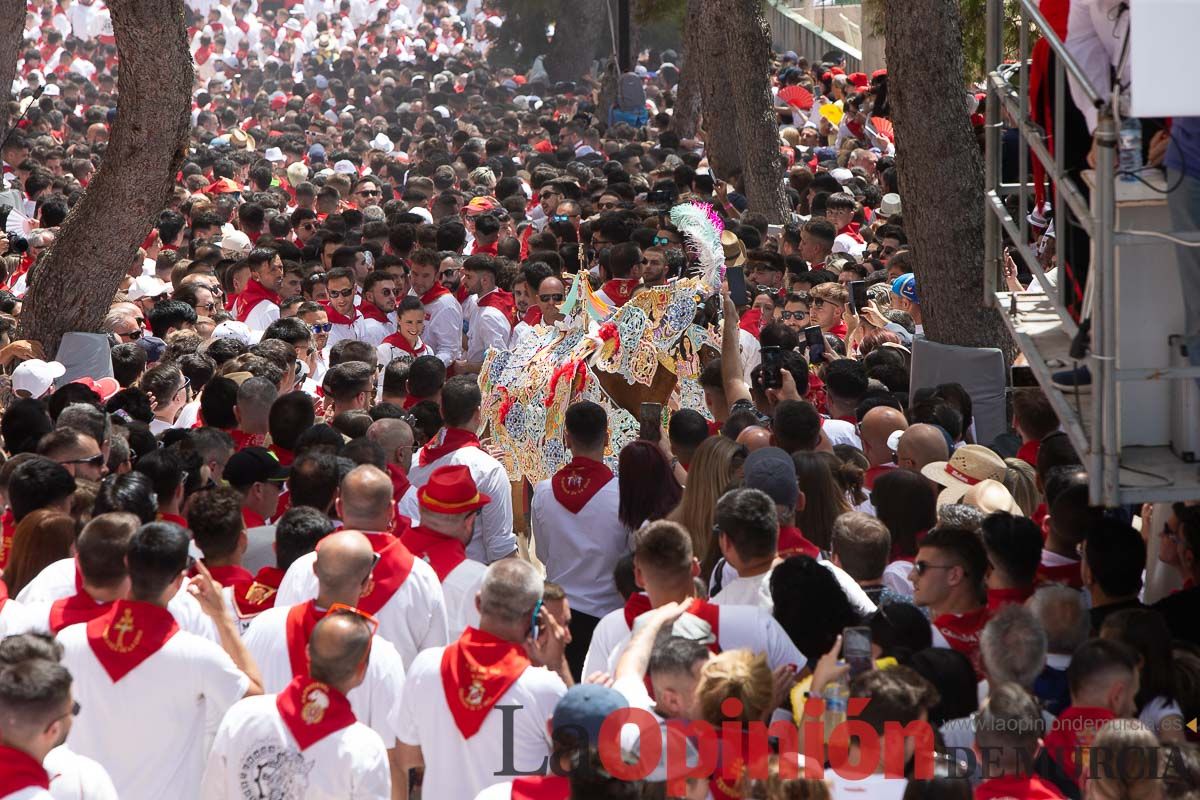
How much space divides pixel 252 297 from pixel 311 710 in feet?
22.6

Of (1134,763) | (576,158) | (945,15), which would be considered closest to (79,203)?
(945,15)

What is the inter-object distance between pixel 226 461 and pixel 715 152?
13.4 metres

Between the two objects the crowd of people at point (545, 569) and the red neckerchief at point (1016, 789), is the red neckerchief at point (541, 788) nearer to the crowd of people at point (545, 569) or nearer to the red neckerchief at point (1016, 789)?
the crowd of people at point (545, 569)

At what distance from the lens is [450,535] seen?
20.1ft

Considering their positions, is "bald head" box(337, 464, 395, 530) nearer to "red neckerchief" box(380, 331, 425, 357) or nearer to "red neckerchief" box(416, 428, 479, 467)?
"red neckerchief" box(416, 428, 479, 467)

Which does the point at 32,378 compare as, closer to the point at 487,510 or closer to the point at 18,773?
the point at 487,510

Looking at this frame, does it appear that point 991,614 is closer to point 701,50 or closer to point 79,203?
point 79,203

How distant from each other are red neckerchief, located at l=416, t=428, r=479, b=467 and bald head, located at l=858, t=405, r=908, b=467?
1777 mm

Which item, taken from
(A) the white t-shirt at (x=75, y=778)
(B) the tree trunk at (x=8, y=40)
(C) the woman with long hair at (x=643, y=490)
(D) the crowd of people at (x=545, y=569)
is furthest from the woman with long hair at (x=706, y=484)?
(B) the tree trunk at (x=8, y=40)

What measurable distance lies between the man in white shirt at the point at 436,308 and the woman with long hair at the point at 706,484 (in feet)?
14.2

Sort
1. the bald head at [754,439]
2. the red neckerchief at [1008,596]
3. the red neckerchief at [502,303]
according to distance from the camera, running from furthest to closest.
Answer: the red neckerchief at [502,303]
the bald head at [754,439]
the red neckerchief at [1008,596]

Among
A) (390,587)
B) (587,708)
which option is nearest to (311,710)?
(587,708)

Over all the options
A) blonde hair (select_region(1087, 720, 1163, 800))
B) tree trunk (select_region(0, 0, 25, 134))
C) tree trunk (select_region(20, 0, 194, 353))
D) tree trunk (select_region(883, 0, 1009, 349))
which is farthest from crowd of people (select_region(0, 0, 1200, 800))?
tree trunk (select_region(0, 0, 25, 134))

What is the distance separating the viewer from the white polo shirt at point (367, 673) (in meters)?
5.04
